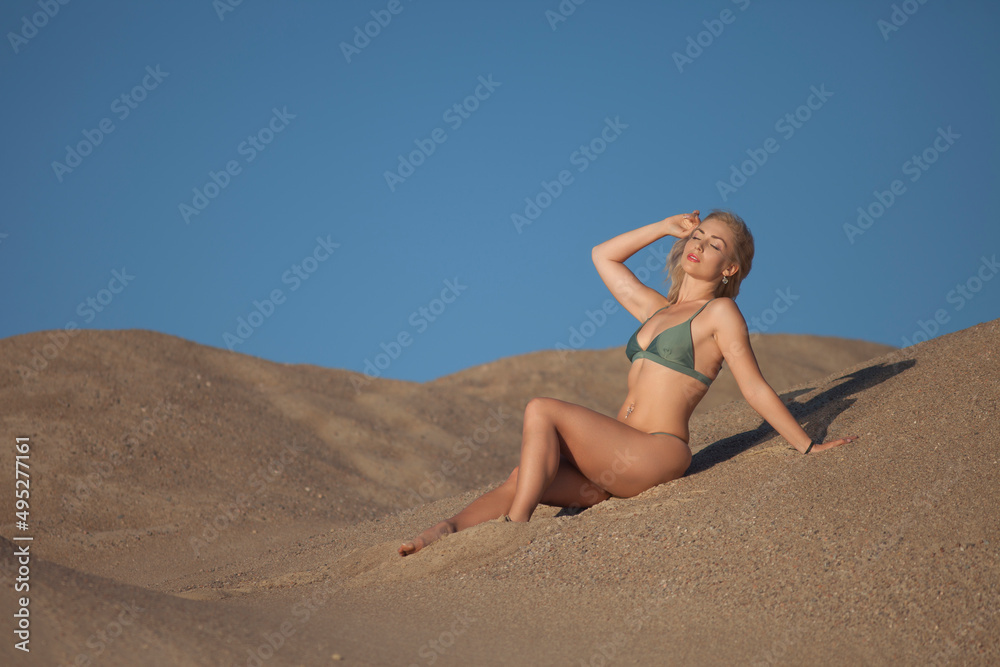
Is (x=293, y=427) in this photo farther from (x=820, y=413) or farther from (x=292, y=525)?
(x=820, y=413)

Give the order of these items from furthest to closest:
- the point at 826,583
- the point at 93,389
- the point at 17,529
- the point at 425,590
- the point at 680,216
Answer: the point at 93,389 < the point at 17,529 < the point at 680,216 < the point at 425,590 < the point at 826,583

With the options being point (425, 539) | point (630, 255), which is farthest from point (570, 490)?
point (630, 255)

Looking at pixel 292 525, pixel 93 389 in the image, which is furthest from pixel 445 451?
pixel 93 389

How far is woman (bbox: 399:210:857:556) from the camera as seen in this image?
3.87 m

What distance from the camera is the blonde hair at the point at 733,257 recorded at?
14.2 ft

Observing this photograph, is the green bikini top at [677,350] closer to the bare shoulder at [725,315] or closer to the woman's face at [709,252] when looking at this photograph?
the bare shoulder at [725,315]

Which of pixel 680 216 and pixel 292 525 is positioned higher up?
pixel 680 216

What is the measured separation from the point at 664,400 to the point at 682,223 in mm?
1100

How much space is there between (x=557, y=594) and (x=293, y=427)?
Result: 6.83 metres

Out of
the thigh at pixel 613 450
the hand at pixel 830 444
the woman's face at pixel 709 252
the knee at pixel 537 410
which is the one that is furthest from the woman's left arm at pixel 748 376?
the knee at pixel 537 410

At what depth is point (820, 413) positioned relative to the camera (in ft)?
16.1

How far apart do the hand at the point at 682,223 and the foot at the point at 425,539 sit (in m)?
2.04

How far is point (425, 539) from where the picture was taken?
13.0 ft

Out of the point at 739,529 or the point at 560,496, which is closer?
the point at 739,529
